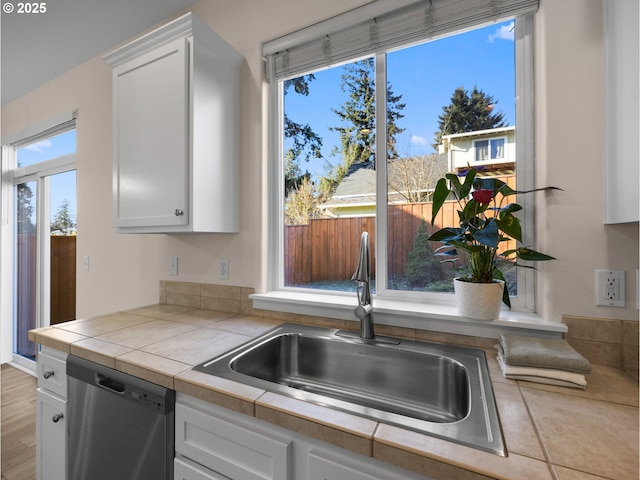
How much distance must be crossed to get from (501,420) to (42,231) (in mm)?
3873

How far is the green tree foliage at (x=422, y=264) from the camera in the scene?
1367 millimetres

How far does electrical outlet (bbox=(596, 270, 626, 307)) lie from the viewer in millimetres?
984

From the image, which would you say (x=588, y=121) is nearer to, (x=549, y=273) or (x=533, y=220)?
(x=533, y=220)

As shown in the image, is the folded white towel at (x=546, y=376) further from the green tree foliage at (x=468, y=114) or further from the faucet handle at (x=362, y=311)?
the green tree foliage at (x=468, y=114)

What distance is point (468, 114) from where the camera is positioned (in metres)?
1.32

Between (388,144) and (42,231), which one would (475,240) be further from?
(42,231)

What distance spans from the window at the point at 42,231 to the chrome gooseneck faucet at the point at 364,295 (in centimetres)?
271

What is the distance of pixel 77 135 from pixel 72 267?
1.16 metres

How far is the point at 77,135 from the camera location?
242cm

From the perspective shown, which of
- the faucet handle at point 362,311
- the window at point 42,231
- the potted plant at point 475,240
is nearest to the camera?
the potted plant at point 475,240

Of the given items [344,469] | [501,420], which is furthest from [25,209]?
[501,420]

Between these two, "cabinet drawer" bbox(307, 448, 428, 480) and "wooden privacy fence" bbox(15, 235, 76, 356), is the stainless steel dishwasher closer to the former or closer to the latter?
"cabinet drawer" bbox(307, 448, 428, 480)

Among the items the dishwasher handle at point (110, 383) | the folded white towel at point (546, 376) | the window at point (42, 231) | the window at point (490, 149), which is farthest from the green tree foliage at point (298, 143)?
the window at point (42, 231)

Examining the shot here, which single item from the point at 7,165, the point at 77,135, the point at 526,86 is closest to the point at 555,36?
the point at 526,86
